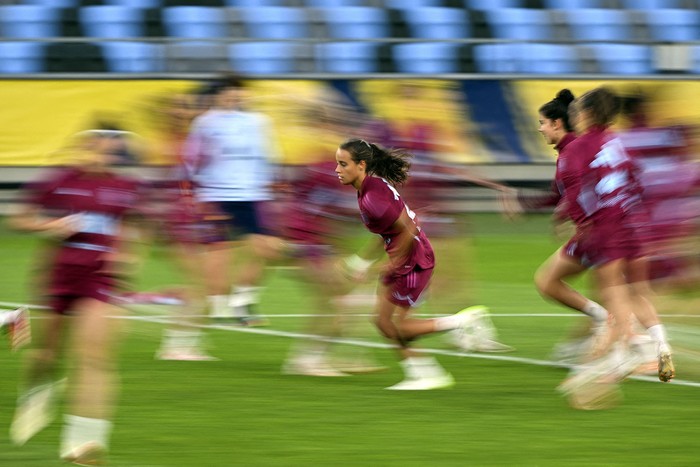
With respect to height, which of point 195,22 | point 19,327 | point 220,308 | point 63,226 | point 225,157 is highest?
point 63,226

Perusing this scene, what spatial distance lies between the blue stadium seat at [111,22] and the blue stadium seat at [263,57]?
2.98m

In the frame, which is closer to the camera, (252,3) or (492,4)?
(252,3)

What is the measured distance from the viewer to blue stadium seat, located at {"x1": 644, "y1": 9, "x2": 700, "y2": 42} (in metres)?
23.4

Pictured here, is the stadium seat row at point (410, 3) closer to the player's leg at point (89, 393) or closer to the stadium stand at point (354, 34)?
the stadium stand at point (354, 34)

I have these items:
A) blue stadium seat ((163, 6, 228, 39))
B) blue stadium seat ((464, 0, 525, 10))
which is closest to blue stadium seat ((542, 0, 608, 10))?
blue stadium seat ((464, 0, 525, 10))

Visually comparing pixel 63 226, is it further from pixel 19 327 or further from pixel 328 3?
pixel 328 3

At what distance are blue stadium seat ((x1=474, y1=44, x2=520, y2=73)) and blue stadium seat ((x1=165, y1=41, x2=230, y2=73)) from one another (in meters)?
3.59

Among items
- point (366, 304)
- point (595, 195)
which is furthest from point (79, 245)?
point (366, 304)

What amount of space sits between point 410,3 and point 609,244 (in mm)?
15632

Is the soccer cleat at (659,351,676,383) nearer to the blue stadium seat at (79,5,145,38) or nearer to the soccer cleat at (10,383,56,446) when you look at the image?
the soccer cleat at (10,383,56,446)

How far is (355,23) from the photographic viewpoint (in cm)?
2173

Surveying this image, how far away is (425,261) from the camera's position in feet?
27.3

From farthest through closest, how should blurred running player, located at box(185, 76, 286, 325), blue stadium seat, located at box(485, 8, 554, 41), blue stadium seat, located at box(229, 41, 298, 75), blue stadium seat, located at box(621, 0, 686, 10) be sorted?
1. blue stadium seat, located at box(621, 0, 686, 10)
2. blue stadium seat, located at box(485, 8, 554, 41)
3. blue stadium seat, located at box(229, 41, 298, 75)
4. blurred running player, located at box(185, 76, 286, 325)

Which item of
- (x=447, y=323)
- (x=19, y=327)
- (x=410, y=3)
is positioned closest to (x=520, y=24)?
(x=410, y=3)
